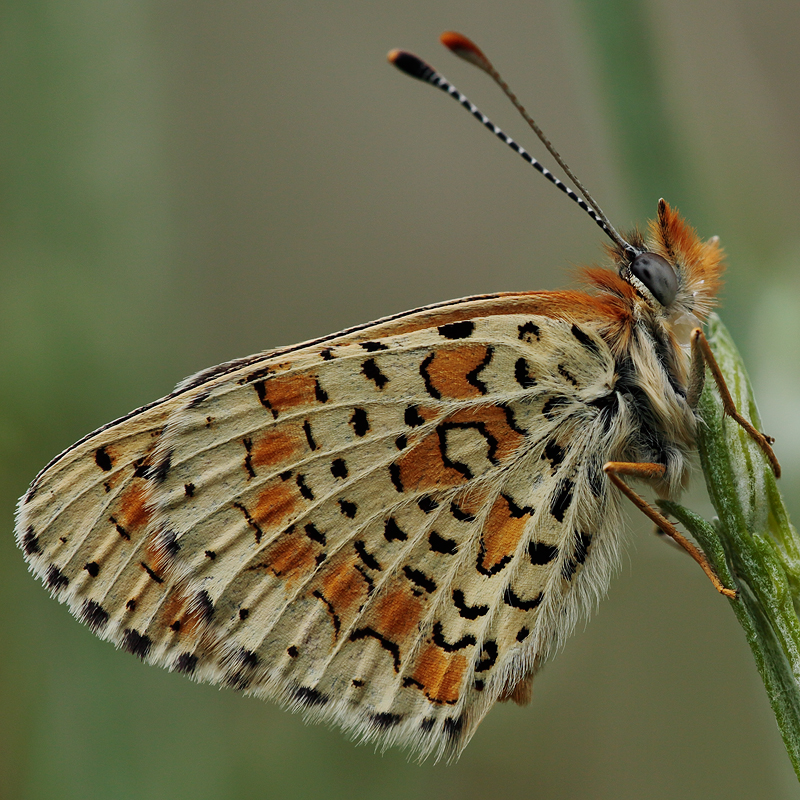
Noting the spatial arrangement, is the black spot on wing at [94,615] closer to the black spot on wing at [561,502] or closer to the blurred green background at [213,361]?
the blurred green background at [213,361]

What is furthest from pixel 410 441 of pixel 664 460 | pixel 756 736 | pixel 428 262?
pixel 428 262

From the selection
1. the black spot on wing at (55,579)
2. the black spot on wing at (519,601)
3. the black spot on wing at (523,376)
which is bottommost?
the black spot on wing at (55,579)

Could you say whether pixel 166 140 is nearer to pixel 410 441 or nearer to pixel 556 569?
pixel 410 441

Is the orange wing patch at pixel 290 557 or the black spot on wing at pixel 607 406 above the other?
the black spot on wing at pixel 607 406

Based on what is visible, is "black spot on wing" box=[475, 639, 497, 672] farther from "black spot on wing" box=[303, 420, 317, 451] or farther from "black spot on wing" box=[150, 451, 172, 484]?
"black spot on wing" box=[150, 451, 172, 484]

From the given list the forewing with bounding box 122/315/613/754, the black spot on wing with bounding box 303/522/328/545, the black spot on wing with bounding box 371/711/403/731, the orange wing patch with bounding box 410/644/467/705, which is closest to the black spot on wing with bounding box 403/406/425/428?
the forewing with bounding box 122/315/613/754

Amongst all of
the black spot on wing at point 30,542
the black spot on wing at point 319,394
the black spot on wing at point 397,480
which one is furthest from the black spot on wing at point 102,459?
the black spot on wing at point 397,480

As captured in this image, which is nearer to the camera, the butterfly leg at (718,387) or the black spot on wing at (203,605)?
the butterfly leg at (718,387)

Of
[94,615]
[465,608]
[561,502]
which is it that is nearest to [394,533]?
[465,608]
